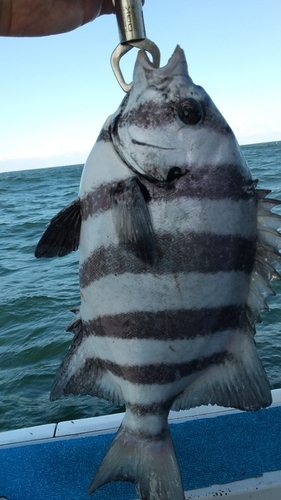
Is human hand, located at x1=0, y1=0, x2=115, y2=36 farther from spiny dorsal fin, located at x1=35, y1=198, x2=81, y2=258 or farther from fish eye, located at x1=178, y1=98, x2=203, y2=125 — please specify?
spiny dorsal fin, located at x1=35, y1=198, x2=81, y2=258

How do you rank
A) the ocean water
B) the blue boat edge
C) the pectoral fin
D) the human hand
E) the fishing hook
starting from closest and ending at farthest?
the pectoral fin < the fishing hook < the human hand < the blue boat edge < the ocean water

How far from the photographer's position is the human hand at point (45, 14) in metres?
1.92

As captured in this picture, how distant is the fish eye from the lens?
149 centimetres

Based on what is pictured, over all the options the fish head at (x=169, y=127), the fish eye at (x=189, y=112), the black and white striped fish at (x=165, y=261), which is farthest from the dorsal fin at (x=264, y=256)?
the fish eye at (x=189, y=112)

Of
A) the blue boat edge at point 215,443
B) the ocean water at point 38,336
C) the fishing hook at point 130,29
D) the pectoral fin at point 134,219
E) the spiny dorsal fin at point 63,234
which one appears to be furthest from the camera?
the ocean water at point 38,336

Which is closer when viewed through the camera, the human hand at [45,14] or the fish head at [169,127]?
the fish head at [169,127]

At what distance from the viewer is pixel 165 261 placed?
4.74 ft

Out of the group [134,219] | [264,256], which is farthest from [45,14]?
[264,256]

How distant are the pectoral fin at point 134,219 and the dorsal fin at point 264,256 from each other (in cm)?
41

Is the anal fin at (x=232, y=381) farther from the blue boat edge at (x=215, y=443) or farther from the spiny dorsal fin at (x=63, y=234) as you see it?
the blue boat edge at (x=215, y=443)

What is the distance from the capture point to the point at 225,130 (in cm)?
154

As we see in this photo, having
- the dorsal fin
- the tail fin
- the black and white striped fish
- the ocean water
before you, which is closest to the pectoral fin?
the black and white striped fish

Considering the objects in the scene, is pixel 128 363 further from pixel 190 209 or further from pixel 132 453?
pixel 190 209

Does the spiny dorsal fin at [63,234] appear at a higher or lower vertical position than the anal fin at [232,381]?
higher
